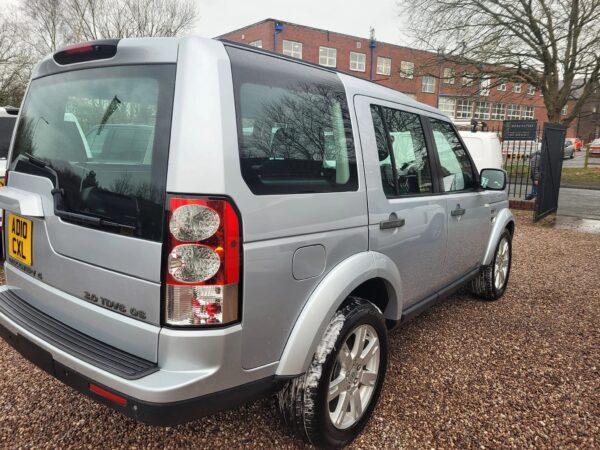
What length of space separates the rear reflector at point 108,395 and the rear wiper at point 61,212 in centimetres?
60

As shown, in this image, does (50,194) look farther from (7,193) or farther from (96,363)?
(96,363)

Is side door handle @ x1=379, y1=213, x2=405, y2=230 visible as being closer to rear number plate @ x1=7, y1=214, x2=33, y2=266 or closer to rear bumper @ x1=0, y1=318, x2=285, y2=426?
rear bumper @ x1=0, y1=318, x2=285, y2=426

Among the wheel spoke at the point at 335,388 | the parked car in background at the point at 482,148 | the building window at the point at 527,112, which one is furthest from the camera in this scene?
the building window at the point at 527,112

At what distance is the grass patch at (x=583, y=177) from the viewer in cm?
1745

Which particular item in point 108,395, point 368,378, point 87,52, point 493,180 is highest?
point 87,52

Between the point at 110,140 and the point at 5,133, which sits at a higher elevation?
the point at 5,133

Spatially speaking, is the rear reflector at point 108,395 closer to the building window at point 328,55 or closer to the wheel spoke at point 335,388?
the wheel spoke at point 335,388

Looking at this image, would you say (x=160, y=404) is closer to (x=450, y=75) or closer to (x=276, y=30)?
(x=450, y=75)

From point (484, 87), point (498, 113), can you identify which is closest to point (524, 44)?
point (484, 87)

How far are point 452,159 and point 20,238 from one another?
2.91 metres

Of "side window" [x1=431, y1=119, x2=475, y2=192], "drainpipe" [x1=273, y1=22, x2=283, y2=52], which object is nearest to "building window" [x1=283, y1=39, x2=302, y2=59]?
"drainpipe" [x1=273, y1=22, x2=283, y2=52]

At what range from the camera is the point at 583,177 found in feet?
62.1

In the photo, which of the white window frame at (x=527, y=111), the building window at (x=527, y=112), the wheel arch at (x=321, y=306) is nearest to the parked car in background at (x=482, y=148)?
the wheel arch at (x=321, y=306)

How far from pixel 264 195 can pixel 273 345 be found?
0.62m
